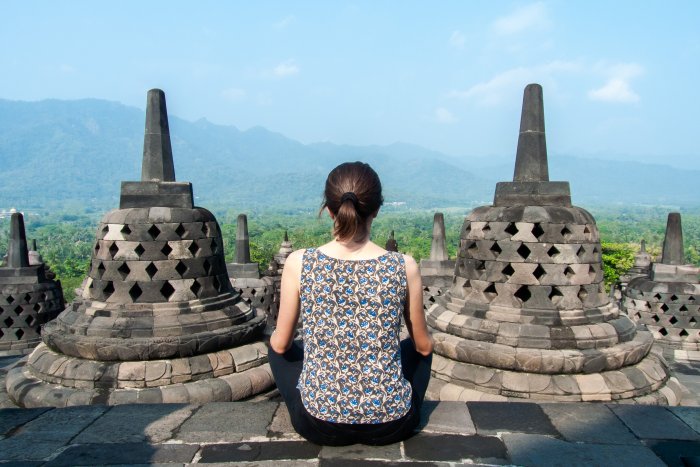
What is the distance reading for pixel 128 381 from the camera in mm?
4824

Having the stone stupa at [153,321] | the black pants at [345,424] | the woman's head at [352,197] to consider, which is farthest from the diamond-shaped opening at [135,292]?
the woman's head at [352,197]

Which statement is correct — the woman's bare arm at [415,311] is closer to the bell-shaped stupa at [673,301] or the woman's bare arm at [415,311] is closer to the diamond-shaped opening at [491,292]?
the diamond-shaped opening at [491,292]

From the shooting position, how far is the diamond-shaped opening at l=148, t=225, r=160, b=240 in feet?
17.3

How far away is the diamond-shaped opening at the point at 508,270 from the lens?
5270mm

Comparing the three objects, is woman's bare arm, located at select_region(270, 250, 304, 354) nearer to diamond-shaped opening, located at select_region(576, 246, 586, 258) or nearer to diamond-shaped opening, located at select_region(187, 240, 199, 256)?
diamond-shaped opening, located at select_region(187, 240, 199, 256)

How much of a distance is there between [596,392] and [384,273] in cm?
326

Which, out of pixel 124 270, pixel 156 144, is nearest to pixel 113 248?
pixel 124 270

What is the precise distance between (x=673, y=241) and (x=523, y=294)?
536 centimetres

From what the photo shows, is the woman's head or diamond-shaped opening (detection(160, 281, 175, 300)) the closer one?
the woman's head

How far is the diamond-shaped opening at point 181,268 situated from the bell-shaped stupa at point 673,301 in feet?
24.5

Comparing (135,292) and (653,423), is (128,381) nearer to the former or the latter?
(135,292)

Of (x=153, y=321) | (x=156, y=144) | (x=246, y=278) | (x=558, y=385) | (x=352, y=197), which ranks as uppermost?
(x=156, y=144)

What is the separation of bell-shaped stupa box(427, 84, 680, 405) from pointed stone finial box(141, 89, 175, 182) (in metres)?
3.17

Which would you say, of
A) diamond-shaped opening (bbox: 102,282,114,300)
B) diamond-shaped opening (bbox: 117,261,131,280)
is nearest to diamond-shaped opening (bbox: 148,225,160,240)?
diamond-shaped opening (bbox: 117,261,131,280)
